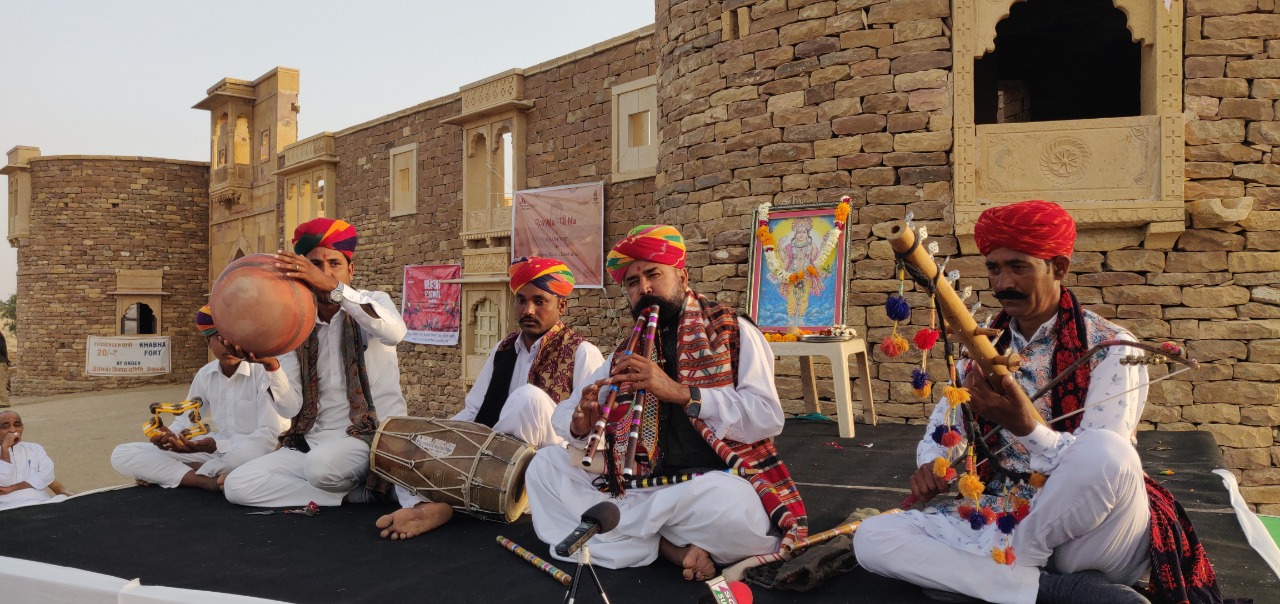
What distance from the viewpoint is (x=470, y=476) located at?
328cm

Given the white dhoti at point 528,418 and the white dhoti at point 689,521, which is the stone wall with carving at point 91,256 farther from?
the white dhoti at point 689,521

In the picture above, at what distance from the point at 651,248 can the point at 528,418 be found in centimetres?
107

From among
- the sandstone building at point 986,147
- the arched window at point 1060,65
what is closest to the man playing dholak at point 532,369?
the sandstone building at point 986,147

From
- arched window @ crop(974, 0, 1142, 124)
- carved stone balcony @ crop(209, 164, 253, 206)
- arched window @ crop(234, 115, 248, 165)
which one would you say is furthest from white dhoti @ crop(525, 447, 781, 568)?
arched window @ crop(234, 115, 248, 165)

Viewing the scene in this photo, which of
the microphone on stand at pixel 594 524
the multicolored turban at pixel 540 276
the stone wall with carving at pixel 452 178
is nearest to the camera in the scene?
the microphone on stand at pixel 594 524

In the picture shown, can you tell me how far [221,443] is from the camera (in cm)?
440

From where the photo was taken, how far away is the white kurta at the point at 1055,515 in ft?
6.56

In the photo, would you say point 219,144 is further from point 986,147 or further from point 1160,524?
point 1160,524

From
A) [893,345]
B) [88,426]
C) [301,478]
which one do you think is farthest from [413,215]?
[893,345]

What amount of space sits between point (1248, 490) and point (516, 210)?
353 inches

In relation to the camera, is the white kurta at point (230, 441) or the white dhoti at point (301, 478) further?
the white kurta at point (230, 441)

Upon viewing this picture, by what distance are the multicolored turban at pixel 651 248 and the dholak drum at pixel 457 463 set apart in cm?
93

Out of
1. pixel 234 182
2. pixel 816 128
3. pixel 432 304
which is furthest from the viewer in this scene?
pixel 234 182

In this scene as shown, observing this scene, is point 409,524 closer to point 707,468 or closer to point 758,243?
point 707,468
